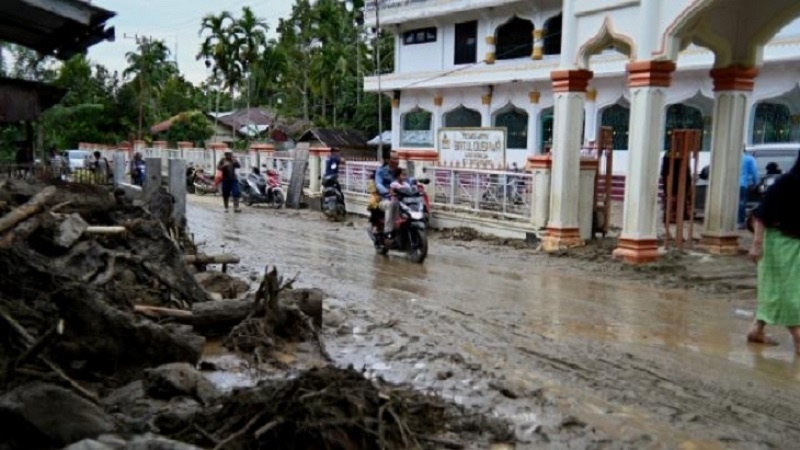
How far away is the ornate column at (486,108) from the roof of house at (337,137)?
29.9 feet

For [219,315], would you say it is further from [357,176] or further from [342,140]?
[342,140]

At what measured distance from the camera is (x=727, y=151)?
37.8 ft

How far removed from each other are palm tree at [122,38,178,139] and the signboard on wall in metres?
30.8

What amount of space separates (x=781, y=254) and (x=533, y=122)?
19923mm

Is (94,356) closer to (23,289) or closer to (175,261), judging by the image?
(23,289)

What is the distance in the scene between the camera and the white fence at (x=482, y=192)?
540 inches

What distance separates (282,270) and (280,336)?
→ 12.9 feet

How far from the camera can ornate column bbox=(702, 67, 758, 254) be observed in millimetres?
11461

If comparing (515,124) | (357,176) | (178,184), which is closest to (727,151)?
(178,184)

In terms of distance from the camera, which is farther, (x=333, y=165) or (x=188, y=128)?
(x=188, y=128)

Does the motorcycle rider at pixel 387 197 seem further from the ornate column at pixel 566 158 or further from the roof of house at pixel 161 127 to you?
the roof of house at pixel 161 127

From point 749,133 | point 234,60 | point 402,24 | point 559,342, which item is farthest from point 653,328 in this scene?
point 234,60

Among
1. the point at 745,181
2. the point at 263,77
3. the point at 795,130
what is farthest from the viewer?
the point at 263,77

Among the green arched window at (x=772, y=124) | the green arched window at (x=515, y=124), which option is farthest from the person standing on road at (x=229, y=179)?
the green arched window at (x=772, y=124)
